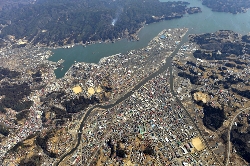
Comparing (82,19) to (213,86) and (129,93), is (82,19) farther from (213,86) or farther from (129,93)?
(213,86)

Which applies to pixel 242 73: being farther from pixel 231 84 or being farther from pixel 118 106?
pixel 118 106

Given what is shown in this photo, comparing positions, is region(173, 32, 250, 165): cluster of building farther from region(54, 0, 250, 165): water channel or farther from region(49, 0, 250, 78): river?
region(49, 0, 250, 78): river

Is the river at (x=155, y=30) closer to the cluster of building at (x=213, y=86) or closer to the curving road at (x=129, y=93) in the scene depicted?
the curving road at (x=129, y=93)

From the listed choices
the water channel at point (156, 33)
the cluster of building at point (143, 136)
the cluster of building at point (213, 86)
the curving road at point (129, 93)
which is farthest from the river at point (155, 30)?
the cluster of building at point (143, 136)

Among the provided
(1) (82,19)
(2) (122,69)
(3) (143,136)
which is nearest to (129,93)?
(2) (122,69)

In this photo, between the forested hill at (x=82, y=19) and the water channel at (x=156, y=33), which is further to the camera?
the forested hill at (x=82, y=19)

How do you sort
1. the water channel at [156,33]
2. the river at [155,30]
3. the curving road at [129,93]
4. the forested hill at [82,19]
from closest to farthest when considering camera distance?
the curving road at [129,93] → the water channel at [156,33] → the river at [155,30] → the forested hill at [82,19]

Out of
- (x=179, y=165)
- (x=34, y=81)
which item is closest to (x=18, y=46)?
(x=34, y=81)
